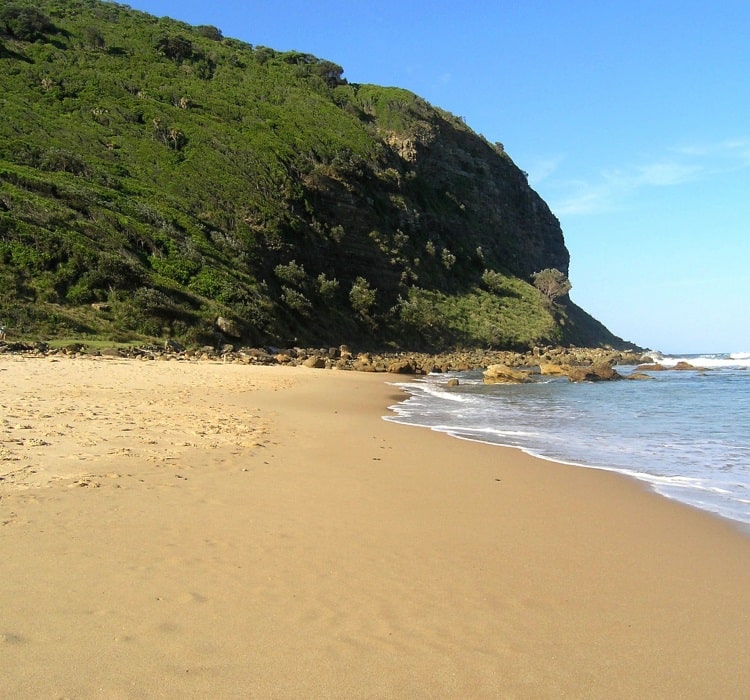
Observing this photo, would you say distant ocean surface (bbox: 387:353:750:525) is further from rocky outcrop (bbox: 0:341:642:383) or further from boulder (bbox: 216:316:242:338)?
boulder (bbox: 216:316:242:338)

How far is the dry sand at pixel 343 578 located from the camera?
281cm

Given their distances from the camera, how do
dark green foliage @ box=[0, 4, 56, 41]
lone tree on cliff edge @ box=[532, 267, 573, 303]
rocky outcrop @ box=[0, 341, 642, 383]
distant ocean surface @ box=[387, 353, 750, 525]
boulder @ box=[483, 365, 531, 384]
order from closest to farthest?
distant ocean surface @ box=[387, 353, 750, 525] → rocky outcrop @ box=[0, 341, 642, 383] → boulder @ box=[483, 365, 531, 384] → dark green foliage @ box=[0, 4, 56, 41] → lone tree on cliff edge @ box=[532, 267, 573, 303]

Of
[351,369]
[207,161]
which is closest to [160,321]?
[351,369]

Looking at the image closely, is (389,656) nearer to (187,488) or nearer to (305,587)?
(305,587)

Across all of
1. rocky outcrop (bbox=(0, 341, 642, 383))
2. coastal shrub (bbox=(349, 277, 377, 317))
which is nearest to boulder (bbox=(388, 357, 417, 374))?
rocky outcrop (bbox=(0, 341, 642, 383))

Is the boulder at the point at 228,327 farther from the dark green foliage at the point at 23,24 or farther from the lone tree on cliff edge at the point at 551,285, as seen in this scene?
the lone tree on cliff edge at the point at 551,285

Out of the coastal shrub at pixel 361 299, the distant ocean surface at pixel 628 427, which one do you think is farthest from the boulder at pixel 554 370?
the coastal shrub at pixel 361 299

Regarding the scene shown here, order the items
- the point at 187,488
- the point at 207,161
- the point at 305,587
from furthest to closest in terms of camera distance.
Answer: the point at 207,161, the point at 187,488, the point at 305,587

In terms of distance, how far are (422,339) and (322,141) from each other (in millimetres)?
22647

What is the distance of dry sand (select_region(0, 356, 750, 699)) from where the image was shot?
9.22ft

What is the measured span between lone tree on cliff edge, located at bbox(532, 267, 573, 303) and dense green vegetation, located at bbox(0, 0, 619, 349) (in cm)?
254

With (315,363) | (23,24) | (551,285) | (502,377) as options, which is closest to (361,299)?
(315,363)

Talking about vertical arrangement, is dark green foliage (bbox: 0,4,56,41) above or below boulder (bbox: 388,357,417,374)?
above

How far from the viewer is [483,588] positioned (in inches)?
153
